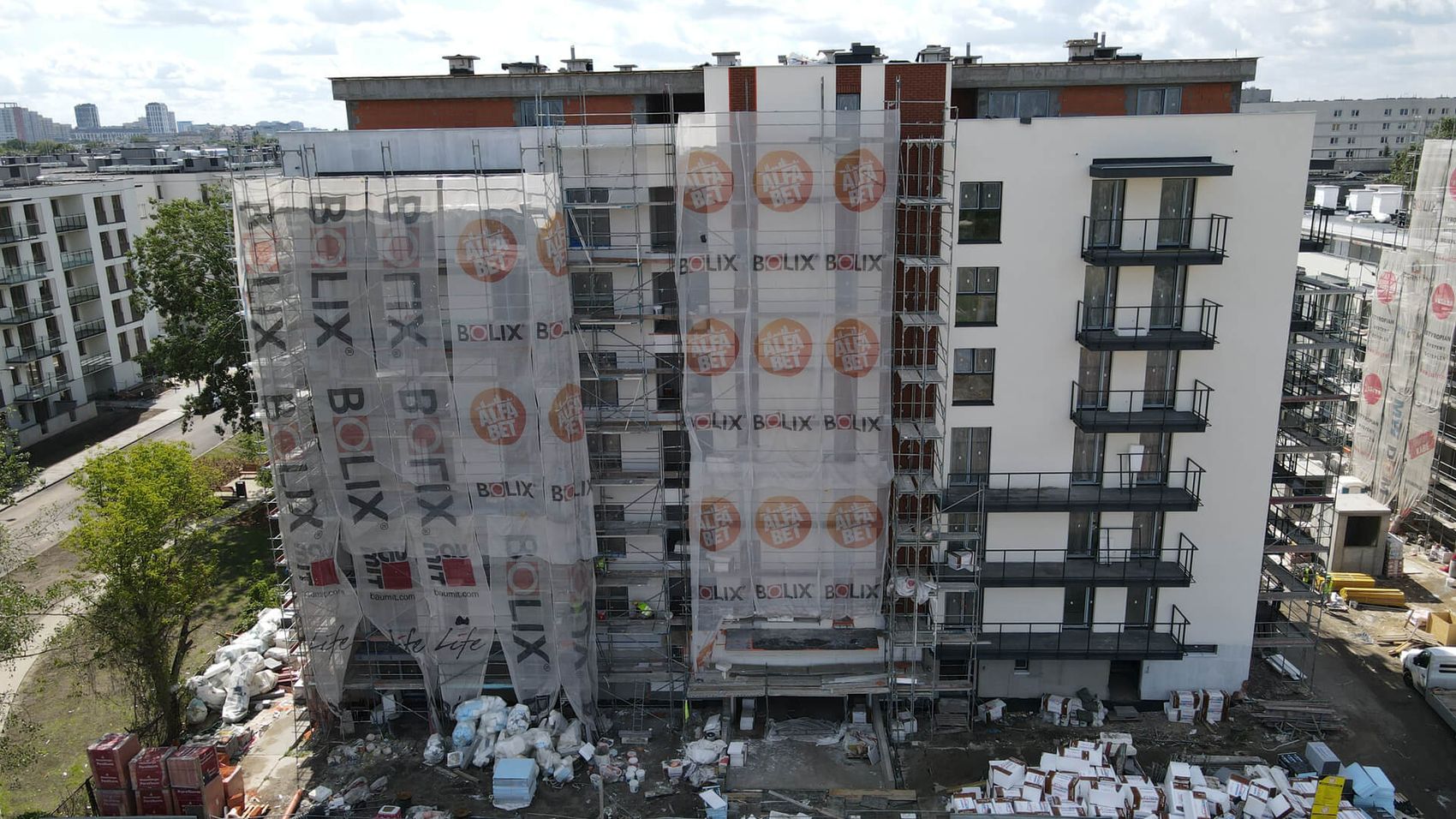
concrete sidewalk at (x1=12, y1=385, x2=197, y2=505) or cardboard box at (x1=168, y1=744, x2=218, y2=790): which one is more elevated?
concrete sidewalk at (x1=12, y1=385, x2=197, y2=505)

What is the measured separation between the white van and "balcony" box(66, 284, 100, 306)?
5194cm

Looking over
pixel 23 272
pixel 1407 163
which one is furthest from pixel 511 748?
pixel 1407 163

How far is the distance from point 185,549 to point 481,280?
952cm

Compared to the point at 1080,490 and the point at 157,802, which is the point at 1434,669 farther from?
the point at 157,802

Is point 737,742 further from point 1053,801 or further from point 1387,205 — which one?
point 1387,205

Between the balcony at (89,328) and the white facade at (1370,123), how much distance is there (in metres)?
108

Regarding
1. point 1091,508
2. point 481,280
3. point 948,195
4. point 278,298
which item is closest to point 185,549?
point 278,298

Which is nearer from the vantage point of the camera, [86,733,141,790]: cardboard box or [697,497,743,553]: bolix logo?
[86,733,141,790]: cardboard box

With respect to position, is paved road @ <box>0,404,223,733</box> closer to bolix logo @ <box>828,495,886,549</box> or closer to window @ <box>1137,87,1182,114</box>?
bolix logo @ <box>828,495,886,549</box>

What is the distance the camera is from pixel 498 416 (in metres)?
20.8

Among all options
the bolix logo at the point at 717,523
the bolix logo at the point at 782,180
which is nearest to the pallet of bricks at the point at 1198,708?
the bolix logo at the point at 717,523

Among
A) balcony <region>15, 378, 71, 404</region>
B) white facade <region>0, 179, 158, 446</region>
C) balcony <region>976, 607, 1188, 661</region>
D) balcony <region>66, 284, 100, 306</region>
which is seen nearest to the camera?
balcony <region>976, 607, 1188, 661</region>

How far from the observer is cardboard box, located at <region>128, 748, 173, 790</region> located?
19.4m

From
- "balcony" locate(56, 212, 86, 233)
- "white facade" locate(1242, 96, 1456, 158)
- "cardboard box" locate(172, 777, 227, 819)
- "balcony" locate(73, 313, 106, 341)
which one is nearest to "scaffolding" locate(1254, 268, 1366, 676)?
"cardboard box" locate(172, 777, 227, 819)
